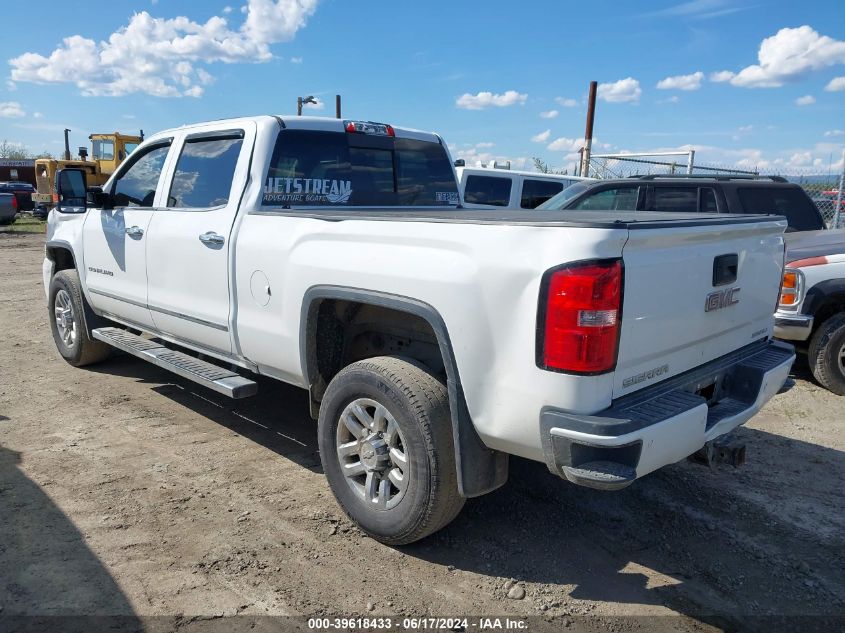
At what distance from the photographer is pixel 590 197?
7762 millimetres

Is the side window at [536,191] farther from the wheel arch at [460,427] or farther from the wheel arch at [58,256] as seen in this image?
the wheel arch at [460,427]

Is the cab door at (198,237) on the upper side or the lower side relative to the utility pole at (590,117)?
lower

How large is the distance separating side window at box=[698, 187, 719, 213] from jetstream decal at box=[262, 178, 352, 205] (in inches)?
169

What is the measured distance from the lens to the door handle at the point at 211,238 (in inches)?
159

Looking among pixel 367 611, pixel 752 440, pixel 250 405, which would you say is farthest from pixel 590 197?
pixel 367 611

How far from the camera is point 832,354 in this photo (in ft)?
19.3

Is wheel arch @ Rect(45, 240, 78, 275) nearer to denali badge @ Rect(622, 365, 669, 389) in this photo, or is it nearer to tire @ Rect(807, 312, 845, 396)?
denali badge @ Rect(622, 365, 669, 389)

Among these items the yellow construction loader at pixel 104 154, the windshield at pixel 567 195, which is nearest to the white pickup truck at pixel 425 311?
the windshield at pixel 567 195

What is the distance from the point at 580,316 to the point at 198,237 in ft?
8.85

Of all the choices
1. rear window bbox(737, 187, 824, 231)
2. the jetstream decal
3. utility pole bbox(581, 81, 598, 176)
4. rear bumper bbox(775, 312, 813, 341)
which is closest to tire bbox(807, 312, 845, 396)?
rear bumper bbox(775, 312, 813, 341)

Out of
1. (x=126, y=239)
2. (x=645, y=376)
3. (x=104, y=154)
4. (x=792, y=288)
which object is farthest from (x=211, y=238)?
(x=104, y=154)

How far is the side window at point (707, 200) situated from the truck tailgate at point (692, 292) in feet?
11.6

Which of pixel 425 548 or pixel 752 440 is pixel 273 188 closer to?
pixel 425 548

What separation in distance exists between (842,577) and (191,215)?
4154 mm
